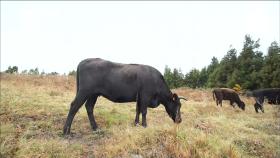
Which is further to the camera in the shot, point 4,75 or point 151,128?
point 4,75

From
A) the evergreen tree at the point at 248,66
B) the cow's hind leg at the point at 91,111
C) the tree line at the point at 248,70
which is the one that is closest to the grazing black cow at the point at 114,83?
the cow's hind leg at the point at 91,111

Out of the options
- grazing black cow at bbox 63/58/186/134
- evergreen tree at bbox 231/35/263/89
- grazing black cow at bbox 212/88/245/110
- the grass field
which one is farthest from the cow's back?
evergreen tree at bbox 231/35/263/89

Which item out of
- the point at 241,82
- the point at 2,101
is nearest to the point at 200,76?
the point at 241,82

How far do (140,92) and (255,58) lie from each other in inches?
1355

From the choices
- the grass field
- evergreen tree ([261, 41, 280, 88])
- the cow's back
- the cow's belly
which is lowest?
the grass field

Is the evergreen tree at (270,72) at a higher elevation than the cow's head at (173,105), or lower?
higher

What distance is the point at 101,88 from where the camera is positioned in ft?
37.1

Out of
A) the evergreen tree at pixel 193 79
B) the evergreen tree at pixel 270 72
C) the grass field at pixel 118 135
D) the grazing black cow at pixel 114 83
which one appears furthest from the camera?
the evergreen tree at pixel 193 79

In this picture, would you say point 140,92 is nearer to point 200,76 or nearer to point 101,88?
point 101,88

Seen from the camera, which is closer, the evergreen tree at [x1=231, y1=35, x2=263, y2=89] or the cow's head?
the cow's head

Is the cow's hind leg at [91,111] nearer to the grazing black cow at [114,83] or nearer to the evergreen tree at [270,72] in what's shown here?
the grazing black cow at [114,83]

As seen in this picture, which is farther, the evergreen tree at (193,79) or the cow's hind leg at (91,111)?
the evergreen tree at (193,79)

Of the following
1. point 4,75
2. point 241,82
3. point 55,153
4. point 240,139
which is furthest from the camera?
point 241,82

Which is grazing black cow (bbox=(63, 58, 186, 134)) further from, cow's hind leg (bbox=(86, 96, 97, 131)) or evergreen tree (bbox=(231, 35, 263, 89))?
evergreen tree (bbox=(231, 35, 263, 89))
